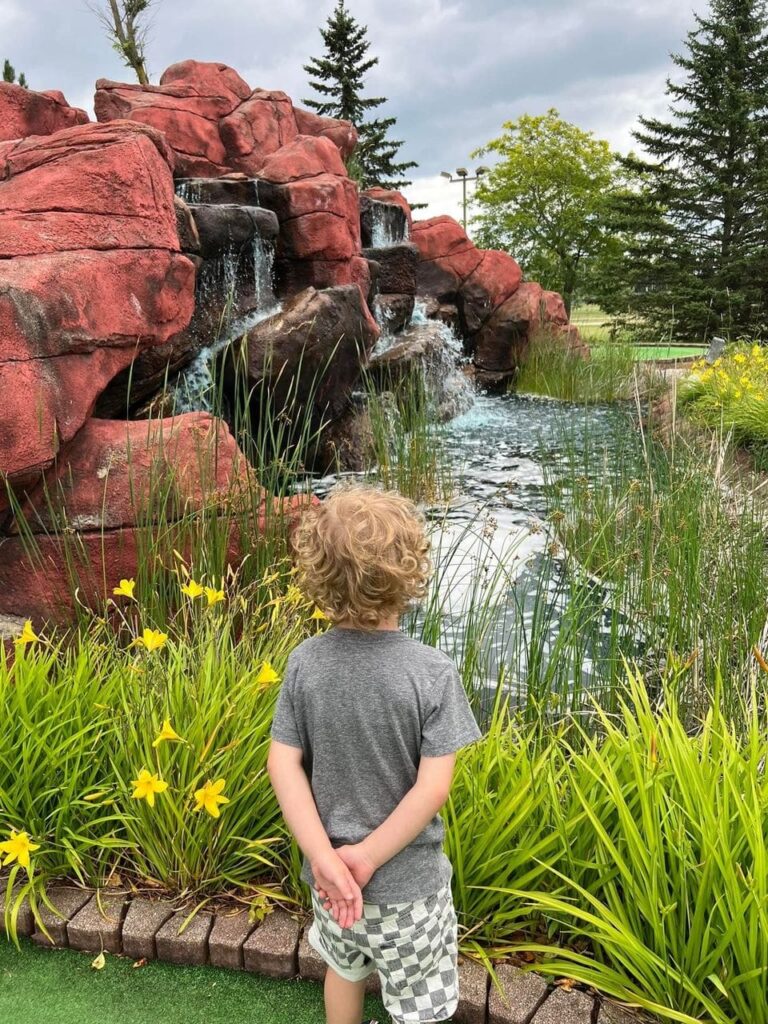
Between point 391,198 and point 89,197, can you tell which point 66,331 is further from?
point 391,198

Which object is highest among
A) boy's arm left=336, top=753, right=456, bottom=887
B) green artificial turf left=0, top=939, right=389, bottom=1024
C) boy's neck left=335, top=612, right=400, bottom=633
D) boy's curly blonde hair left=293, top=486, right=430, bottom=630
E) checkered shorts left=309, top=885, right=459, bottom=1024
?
boy's curly blonde hair left=293, top=486, right=430, bottom=630

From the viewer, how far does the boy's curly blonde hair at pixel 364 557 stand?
43.1 inches

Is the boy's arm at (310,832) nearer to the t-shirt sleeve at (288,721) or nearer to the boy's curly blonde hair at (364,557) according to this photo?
the t-shirt sleeve at (288,721)

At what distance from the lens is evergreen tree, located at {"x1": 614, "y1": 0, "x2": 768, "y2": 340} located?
57.9 ft

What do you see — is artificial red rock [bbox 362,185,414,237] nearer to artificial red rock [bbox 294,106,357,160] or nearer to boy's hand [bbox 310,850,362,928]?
artificial red rock [bbox 294,106,357,160]

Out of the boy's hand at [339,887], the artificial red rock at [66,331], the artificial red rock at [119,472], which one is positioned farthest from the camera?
the artificial red rock at [119,472]

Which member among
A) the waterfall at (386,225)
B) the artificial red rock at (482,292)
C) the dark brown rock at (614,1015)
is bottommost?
the dark brown rock at (614,1015)

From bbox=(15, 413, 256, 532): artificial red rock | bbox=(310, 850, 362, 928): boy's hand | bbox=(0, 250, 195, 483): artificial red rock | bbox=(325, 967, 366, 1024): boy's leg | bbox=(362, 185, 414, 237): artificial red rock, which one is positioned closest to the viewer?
bbox=(310, 850, 362, 928): boy's hand

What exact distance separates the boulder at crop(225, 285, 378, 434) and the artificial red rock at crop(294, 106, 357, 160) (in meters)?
7.13

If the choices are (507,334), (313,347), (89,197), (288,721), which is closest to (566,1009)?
(288,721)

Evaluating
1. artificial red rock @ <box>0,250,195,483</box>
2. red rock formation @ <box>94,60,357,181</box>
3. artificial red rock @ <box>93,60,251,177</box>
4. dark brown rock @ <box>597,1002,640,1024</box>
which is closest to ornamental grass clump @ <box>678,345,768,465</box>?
artificial red rock @ <box>0,250,195,483</box>

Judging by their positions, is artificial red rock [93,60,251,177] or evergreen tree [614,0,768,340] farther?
evergreen tree [614,0,768,340]

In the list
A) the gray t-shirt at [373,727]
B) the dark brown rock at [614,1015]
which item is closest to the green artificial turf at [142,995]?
the dark brown rock at [614,1015]

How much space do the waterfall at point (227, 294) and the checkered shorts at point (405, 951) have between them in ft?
16.4
